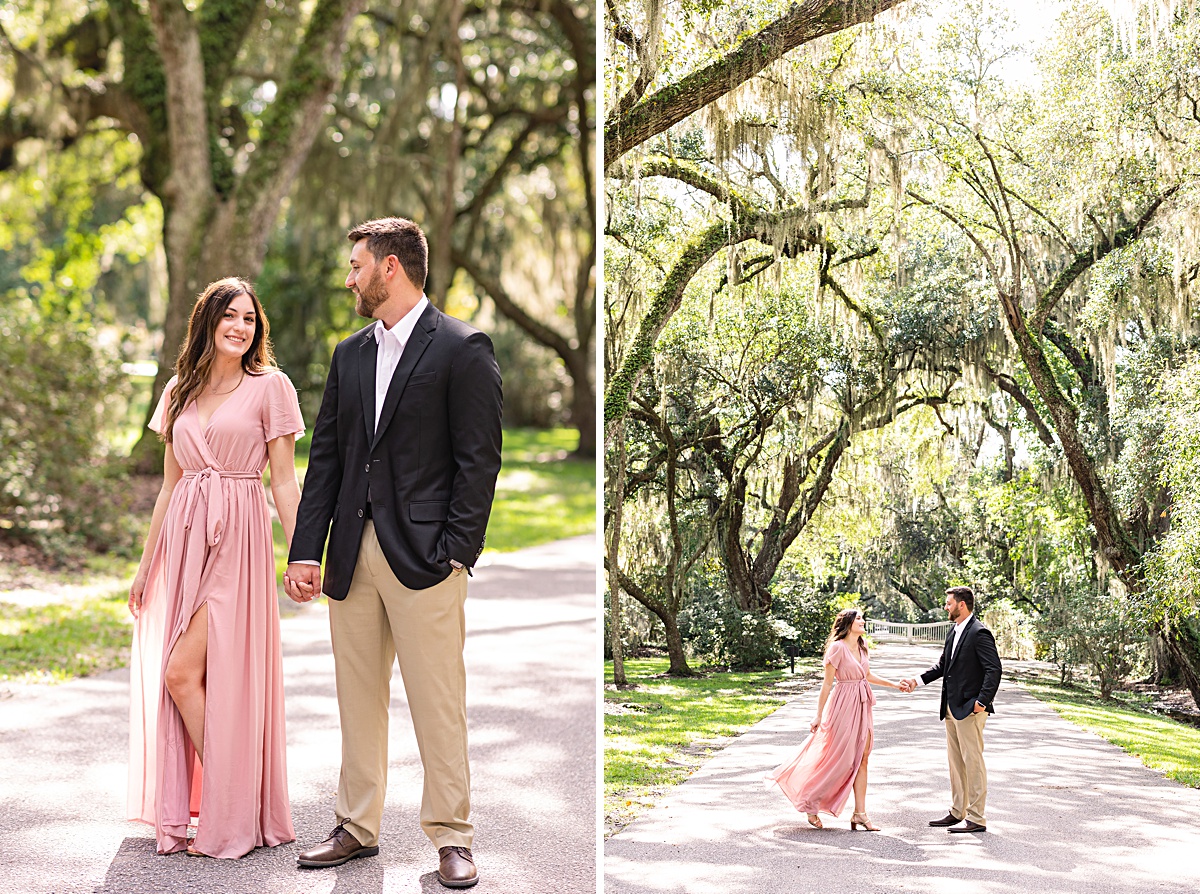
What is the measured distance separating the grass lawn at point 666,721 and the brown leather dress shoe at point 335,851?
0.86 meters

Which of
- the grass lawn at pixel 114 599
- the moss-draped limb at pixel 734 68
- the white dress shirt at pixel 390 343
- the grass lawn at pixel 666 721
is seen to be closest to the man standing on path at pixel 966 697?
the grass lawn at pixel 666 721

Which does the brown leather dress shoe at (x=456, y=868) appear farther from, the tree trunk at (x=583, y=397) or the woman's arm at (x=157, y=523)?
the tree trunk at (x=583, y=397)

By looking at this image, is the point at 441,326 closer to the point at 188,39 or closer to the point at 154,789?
the point at 154,789

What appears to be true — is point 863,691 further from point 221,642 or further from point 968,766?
point 221,642

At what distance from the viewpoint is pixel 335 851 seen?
3.37 m

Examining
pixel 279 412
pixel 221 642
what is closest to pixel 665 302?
pixel 279 412

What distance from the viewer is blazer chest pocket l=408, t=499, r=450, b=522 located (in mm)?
3152

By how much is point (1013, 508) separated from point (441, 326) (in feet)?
5.91

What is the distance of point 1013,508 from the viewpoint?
10.1ft

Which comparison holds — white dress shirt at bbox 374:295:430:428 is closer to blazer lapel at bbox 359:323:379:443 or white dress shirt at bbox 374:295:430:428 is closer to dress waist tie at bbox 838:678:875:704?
blazer lapel at bbox 359:323:379:443

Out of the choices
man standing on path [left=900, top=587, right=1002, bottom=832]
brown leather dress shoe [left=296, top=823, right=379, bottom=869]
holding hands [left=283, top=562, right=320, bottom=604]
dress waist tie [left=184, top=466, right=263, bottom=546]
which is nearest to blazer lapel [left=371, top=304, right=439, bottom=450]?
holding hands [left=283, top=562, right=320, bottom=604]

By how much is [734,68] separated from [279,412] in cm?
188

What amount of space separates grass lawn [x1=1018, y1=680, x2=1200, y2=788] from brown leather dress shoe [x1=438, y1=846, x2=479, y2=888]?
1750 mm

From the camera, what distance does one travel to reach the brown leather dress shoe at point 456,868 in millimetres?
3244
